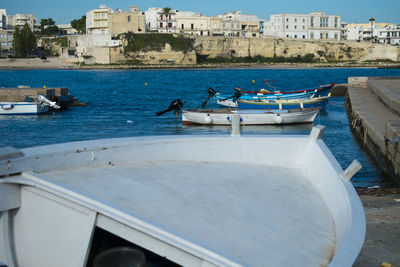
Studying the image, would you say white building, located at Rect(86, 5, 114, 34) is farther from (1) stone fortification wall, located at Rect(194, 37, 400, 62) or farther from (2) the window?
(2) the window

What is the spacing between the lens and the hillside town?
101m

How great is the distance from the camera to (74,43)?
104 metres

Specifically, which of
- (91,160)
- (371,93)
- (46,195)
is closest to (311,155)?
(91,160)

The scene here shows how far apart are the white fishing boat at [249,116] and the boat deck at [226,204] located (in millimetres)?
15699

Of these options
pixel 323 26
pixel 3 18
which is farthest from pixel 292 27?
pixel 3 18

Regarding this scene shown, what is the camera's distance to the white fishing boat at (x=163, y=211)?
2.93 metres

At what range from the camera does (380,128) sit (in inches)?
530

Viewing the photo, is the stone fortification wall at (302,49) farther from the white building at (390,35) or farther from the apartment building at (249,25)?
the white building at (390,35)

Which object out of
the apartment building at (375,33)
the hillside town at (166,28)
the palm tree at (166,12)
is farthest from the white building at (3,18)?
the apartment building at (375,33)

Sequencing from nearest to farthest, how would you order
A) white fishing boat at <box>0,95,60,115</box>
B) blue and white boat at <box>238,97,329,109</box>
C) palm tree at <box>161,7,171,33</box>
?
blue and white boat at <box>238,97,329,109</box> → white fishing boat at <box>0,95,60,115</box> → palm tree at <box>161,7,171,33</box>

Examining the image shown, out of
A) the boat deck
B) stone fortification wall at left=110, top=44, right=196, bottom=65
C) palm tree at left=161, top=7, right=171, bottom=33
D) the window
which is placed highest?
palm tree at left=161, top=7, right=171, bottom=33

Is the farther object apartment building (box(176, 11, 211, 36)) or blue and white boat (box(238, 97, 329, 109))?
apartment building (box(176, 11, 211, 36))

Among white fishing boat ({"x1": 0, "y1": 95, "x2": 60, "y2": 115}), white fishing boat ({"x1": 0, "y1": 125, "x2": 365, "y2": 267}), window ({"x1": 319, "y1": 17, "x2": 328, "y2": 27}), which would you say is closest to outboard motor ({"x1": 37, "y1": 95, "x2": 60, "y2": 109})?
white fishing boat ({"x1": 0, "y1": 95, "x2": 60, "y2": 115})

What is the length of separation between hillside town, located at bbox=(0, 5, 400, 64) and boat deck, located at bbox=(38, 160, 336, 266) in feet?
319
